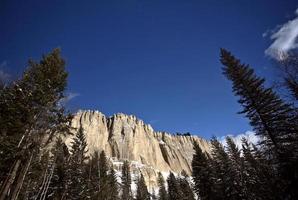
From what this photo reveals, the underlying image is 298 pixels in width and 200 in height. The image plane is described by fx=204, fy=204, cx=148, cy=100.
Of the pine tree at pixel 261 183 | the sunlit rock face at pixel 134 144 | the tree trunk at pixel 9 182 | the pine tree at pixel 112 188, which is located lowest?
the tree trunk at pixel 9 182

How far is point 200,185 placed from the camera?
26.3 meters

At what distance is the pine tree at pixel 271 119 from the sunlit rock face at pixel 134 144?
63160 millimetres

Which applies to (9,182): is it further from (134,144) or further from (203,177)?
(134,144)

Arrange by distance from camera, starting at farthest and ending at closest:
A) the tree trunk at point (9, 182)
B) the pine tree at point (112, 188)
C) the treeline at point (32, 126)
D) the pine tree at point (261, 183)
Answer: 1. the pine tree at point (112, 188)
2. the pine tree at point (261, 183)
3. the treeline at point (32, 126)
4. the tree trunk at point (9, 182)

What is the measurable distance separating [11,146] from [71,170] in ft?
36.0

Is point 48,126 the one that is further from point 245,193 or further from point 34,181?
point 245,193

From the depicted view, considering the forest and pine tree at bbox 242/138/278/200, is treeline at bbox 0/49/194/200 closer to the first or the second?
the forest

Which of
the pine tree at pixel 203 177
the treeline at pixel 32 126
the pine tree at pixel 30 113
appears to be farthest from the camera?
the pine tree at pixel 203 177

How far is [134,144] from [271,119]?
77.7 m

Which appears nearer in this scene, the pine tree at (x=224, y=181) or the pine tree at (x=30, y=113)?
the pine tree at (x=30, y=113)

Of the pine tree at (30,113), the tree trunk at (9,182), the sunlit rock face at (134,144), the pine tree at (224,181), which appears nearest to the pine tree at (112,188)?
the pine tree at (224,181)

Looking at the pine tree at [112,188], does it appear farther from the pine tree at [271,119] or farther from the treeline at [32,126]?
the pine tree at [271,119]

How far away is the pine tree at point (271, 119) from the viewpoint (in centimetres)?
1443

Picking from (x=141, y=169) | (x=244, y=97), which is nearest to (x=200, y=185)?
(x=244, y=97)
